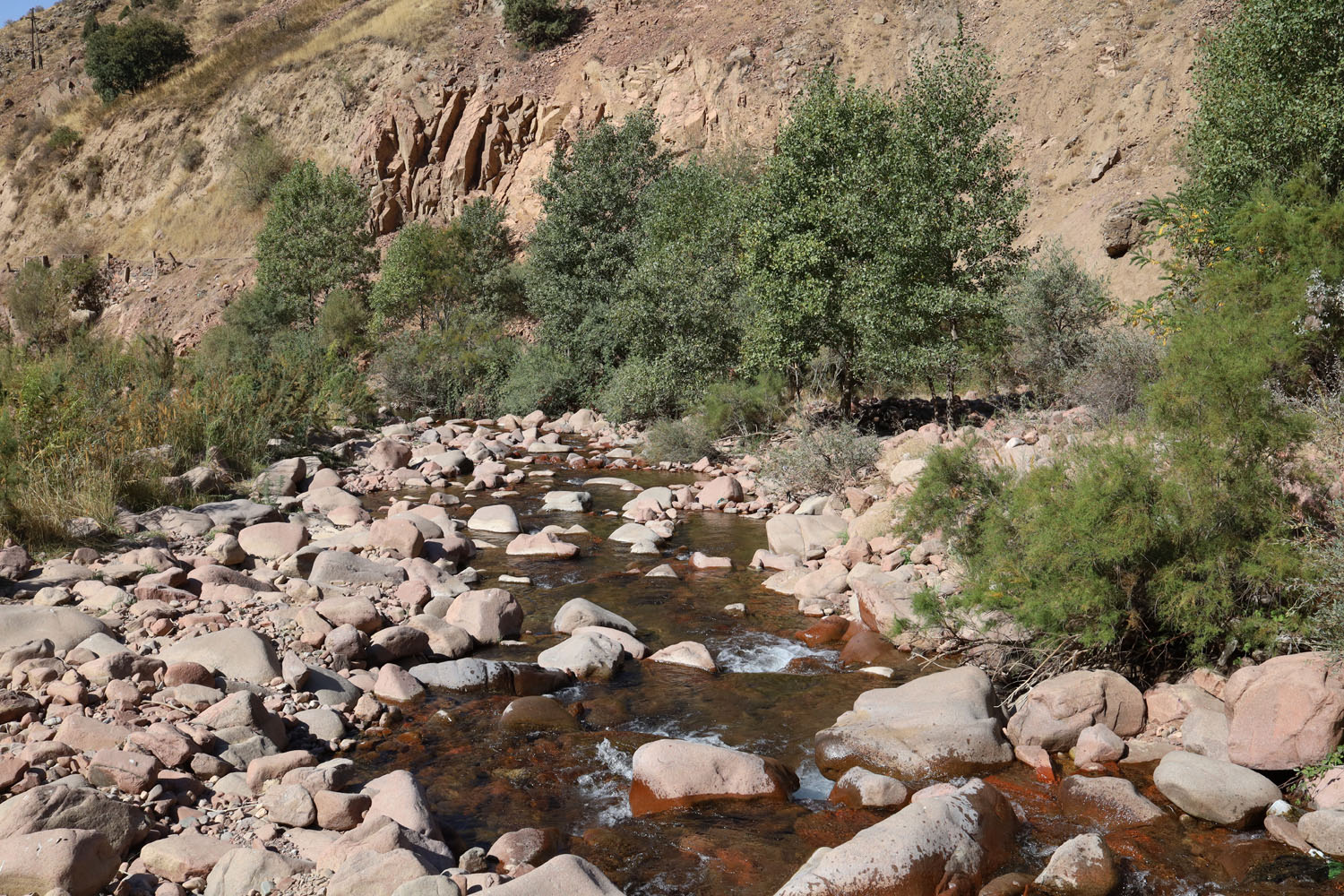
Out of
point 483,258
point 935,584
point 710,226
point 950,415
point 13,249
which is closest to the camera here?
point 935,584

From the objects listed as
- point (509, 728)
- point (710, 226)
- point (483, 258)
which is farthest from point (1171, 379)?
point (483, 258)

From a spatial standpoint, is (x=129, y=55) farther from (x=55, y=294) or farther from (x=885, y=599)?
(x=885, y=599)

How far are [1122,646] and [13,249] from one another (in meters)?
55.0

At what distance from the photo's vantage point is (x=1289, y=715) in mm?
5055

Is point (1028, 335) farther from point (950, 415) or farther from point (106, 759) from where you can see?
point (106, 759)

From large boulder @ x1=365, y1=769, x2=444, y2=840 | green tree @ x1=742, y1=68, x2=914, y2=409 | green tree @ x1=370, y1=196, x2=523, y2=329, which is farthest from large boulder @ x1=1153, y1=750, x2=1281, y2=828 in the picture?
green tree @ x1=370, y1=196, x2=523, y2=329

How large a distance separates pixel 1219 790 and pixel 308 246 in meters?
32.8

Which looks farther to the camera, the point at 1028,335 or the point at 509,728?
the point at 1028,335

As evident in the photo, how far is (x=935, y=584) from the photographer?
317 inches

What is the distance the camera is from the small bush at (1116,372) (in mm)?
13359

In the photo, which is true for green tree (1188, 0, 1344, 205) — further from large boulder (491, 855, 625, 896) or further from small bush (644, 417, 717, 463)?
large boulder (491, 855, 625, 896)

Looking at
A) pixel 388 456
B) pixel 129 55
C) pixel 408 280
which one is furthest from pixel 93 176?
pixel 388 456

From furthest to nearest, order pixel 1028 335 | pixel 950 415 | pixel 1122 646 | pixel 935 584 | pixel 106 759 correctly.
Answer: pixel 1028 335
pixel 950 415
pixel 935 584
pixel 1122 646
pixel 106 759

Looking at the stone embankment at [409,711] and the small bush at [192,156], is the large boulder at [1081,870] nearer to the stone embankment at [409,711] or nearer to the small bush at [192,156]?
the stone embankment at [409,711]
